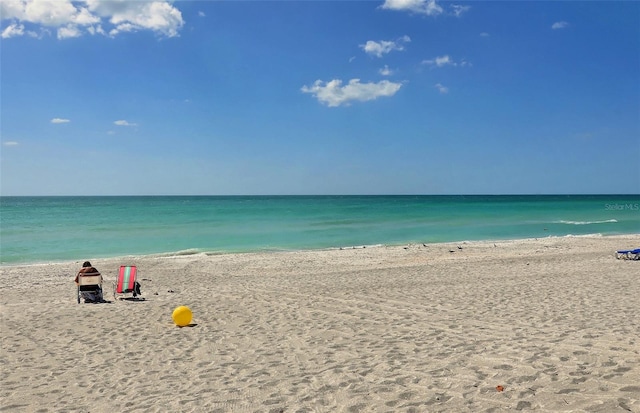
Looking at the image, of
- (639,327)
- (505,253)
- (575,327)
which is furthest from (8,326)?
(505,253)

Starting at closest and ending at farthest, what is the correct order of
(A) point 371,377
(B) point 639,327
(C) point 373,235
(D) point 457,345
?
(A) point 371,377
(D) point 457,345
(B) point 639,327
(C) point 373,235

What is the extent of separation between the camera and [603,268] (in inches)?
591

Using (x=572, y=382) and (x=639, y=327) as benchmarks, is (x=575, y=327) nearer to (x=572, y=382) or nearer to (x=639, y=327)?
(x=639, y=327)

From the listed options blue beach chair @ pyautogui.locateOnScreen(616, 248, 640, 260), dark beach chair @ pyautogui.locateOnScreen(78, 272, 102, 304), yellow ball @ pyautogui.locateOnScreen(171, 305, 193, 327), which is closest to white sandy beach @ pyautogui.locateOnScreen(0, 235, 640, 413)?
yellow ball @ pyautogui.locateOnScreen(171, 305, 193, 327)

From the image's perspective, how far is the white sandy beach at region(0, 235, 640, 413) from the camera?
17.5 feet

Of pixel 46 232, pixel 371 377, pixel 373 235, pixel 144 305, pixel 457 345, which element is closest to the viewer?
Answer: pixel 371 377

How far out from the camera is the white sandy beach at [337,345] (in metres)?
5.32

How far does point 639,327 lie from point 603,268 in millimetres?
8314

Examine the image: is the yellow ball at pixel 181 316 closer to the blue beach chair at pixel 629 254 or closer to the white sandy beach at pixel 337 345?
the white sandy beach at pixel 337 345

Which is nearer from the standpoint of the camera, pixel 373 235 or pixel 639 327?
pixel 639 327

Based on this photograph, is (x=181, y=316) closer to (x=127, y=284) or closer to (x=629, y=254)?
(x=127, y=284)

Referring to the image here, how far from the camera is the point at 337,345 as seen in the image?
7.43 m

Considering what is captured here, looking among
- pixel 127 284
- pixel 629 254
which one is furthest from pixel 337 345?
pixel 629 254

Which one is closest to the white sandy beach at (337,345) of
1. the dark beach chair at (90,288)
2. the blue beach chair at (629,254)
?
the dark beach chair at (90,288)
